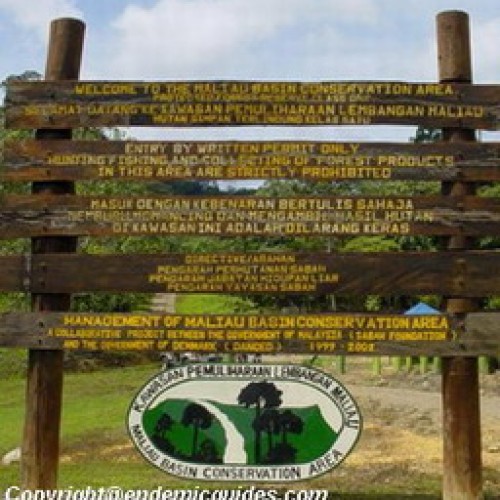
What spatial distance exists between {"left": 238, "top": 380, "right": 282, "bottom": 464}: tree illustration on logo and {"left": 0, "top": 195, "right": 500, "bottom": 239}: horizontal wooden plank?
49.1 inches

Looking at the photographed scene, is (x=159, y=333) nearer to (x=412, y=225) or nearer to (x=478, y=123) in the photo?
(x=412, y=225)

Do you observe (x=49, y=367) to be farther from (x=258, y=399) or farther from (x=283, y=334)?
(x=283, y=334)

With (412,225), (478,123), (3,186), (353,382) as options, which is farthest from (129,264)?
(3,186)

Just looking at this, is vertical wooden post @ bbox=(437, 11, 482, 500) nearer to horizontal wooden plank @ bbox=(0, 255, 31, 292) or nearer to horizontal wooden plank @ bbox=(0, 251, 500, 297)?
horizontal wooden plank @ bbox=(0, 251, 500, 297)

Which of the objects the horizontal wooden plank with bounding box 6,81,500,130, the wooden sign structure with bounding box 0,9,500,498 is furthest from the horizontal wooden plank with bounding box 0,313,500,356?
the horizontal wooden plank with bounding box 6,81,500,130

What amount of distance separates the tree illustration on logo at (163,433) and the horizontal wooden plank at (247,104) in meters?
2.48

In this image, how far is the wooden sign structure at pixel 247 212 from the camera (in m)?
6.57

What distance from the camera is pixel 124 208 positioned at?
677 cm

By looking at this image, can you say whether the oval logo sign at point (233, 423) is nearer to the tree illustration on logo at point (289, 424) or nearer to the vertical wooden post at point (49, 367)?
the tree illustration on logo at point (289, 424)

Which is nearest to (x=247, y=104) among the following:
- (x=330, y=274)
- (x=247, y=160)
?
(x=247, y=160)

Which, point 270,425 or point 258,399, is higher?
point 258,399

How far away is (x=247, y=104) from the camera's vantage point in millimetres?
6859

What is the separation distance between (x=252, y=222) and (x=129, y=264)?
3.57 feet

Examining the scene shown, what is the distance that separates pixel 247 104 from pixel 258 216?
98 cm
